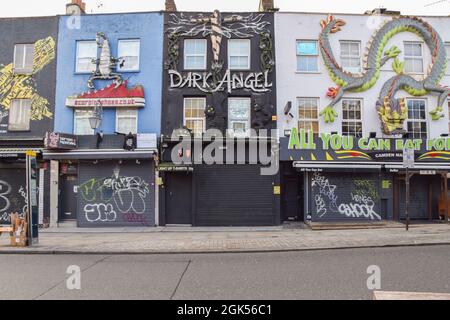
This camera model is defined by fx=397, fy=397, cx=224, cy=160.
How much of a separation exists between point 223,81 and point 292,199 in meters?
6.47

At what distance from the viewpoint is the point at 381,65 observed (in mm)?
18766

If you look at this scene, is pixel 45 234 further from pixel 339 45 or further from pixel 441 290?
pixel 339 45

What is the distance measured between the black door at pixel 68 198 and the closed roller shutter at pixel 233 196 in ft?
19.3

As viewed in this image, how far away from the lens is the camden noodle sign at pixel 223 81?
18484 millimetres

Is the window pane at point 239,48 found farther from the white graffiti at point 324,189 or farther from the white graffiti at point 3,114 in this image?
the white graffiti at point 3,114

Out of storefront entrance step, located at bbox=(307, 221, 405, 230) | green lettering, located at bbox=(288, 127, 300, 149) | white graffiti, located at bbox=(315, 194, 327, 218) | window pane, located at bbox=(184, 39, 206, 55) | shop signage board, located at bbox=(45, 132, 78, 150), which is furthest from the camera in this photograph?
Answer: window pane, located at bbox=(184, 39, 206, 55)

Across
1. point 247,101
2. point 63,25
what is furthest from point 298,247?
point 63,25

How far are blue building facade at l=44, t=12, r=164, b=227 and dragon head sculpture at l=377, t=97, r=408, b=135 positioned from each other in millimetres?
10348

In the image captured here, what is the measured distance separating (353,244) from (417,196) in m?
8.36

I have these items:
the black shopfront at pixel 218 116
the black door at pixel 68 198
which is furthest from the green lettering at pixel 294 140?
the black door at pixel 68 198

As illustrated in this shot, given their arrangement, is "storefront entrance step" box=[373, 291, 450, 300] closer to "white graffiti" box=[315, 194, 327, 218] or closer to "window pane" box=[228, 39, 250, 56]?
"white graffiti" box=[315, 194, 327, 218]

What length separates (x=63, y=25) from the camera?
19125 millimetres

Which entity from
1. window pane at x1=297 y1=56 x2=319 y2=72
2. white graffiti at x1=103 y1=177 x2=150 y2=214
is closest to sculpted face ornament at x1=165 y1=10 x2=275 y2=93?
window pane at x1=297 y1=56 x2=319 y2=72

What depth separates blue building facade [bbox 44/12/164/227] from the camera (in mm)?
17812
